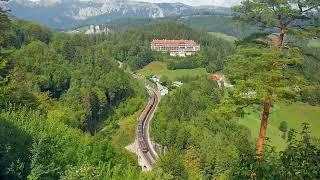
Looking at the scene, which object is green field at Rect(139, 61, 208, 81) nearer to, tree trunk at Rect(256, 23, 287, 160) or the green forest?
the green forest

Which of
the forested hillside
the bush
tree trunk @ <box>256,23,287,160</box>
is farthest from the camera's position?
the bush

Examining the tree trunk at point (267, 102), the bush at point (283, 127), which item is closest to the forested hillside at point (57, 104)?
the tree trunk at point (267, 102)

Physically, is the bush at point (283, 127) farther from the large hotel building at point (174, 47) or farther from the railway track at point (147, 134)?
the large hotel building at point (174, 47)

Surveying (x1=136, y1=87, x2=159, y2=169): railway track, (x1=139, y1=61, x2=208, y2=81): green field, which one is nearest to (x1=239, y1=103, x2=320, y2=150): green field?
(x1=136, y1=87, x2=159, y2=169): railway track

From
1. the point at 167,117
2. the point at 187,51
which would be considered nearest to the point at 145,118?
the point at 167,117

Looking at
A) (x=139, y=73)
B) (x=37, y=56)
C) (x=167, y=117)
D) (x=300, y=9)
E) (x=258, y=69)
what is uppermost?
(x=300, y=9)

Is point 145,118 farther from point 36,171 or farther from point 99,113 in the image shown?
point 36,171

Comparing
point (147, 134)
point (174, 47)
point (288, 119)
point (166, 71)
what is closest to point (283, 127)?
point (288, 119)

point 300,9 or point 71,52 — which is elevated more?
point 300,9
